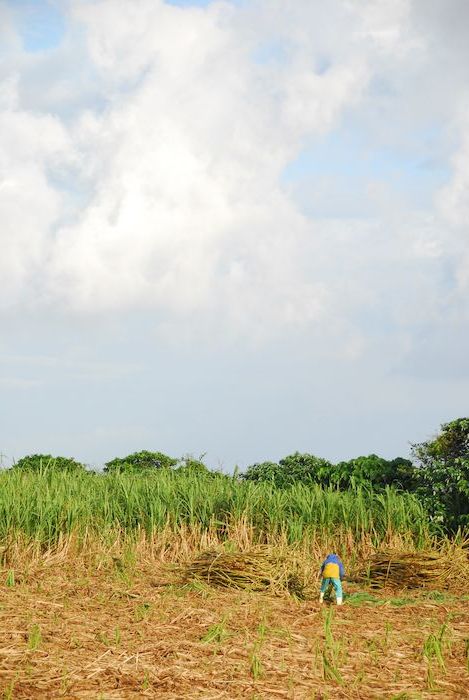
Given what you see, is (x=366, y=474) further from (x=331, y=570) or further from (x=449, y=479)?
(x=331, y=570)

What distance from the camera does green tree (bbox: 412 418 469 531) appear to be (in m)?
14.0

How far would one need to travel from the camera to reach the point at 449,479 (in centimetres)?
1443

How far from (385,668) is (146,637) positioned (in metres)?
2.13

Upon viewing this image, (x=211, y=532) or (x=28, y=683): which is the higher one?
(x=211, y=532)

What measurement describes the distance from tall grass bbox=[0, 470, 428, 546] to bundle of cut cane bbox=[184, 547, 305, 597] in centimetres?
214

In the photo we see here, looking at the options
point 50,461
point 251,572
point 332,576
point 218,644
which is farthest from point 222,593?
point 50,461

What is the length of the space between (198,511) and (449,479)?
14.6ft

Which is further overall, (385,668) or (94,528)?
(94,528)

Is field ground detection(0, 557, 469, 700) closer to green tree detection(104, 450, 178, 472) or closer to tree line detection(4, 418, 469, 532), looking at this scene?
tree line detection(4, 418, 469, 532)

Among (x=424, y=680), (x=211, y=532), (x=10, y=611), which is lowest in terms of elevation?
(x=424, y=680)

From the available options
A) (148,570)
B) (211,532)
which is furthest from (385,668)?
(211,532)

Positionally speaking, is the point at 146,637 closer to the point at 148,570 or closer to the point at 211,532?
the point at 148,570

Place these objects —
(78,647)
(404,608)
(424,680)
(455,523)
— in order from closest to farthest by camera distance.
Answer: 1. (424,680)
2. (78,647)
3. (404,608)
4. (455,523)

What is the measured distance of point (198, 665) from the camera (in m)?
6.51
